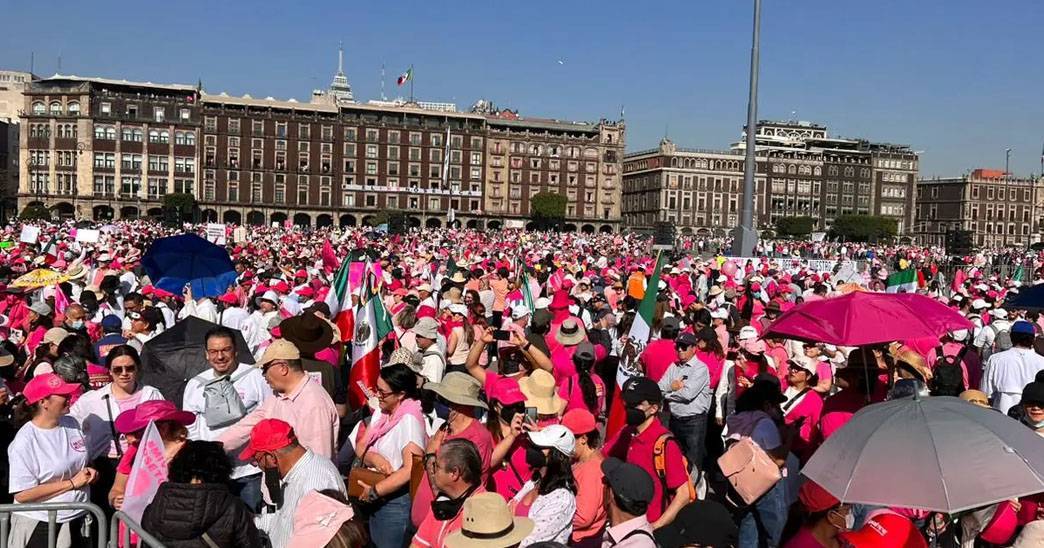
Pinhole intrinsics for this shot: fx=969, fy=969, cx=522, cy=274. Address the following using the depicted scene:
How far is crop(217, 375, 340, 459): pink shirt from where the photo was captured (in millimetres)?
4922

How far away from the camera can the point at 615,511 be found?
389cm

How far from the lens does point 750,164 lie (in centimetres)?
1986

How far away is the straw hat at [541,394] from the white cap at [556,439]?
2.39 feet

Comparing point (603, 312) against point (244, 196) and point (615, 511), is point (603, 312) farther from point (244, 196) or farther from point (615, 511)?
point (244, 196)

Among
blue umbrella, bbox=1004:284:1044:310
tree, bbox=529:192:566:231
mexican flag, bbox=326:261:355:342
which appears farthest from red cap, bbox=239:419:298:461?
tree, bbox=529:192:566:231

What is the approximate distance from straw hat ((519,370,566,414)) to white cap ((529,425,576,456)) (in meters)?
0.73

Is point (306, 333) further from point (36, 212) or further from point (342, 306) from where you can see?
point (36, 212)

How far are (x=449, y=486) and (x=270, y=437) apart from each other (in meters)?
0.83

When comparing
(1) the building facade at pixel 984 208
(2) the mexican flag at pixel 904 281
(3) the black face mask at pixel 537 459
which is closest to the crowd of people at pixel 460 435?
(3) the black face mask at pixel 537 459

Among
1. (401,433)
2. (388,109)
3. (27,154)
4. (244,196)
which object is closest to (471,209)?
(388,109)

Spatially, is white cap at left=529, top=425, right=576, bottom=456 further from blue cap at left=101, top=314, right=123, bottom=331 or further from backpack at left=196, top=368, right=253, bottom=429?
blue cap at left=101, top=314, right=123, bottom=331

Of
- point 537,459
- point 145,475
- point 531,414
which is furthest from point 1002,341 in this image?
point 145,475

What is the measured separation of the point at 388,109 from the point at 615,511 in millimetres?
93991

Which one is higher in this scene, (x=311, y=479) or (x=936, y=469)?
(x=936, y=469)
